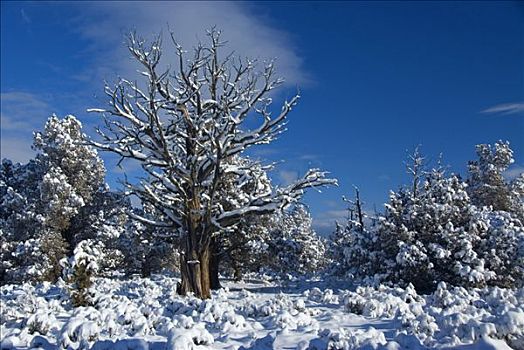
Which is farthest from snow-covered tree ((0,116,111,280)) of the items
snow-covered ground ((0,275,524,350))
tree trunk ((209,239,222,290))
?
snow-covered ground ((0,275,524,350))

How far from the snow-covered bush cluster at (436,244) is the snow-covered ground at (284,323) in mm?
3986

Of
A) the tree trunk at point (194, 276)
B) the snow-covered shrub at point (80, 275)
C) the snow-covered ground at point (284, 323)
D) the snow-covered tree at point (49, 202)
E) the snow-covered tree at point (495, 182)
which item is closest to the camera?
the snow-covered ground at point (284, 323)

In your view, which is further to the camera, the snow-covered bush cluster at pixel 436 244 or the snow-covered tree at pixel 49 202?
the snow-covered tree at pixel 49 202

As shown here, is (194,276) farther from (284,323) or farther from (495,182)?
(495,182)

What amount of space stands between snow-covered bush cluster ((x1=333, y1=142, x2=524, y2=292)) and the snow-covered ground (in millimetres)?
3986

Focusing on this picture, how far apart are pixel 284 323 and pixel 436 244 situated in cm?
935

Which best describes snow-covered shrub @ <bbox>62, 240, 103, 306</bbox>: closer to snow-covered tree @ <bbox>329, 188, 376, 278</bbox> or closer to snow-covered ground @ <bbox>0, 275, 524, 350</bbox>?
snow-covered ground @ <bbox>0, 275, 524, 350</bbox>

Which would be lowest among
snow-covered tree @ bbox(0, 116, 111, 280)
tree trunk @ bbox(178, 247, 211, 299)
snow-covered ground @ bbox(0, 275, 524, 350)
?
snow-covered ground @ bbox(0, 275, 524, 350)

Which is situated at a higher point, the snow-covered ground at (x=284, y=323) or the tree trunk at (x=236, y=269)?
the tree trunk at (x=236, y=269)

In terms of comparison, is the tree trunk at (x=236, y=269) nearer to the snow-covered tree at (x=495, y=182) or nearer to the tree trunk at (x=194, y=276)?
the tree trunk at (x=194, y=276)

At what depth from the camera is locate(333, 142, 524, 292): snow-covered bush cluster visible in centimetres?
1572

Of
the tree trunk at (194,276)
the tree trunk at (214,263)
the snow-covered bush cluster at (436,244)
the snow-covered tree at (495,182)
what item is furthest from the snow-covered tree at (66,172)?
the snow-covered tree at (495,182)

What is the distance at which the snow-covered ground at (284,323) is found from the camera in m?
6.70

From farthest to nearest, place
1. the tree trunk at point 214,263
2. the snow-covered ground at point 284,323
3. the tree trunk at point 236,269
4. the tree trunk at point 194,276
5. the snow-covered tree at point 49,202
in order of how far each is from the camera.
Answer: the snow-covered tree at point 49,202, the tree trunk at point 236,269, the tree trunk at point 214,263, the tree trunk at point 194,276, the snow-covered ground at point 284,323
